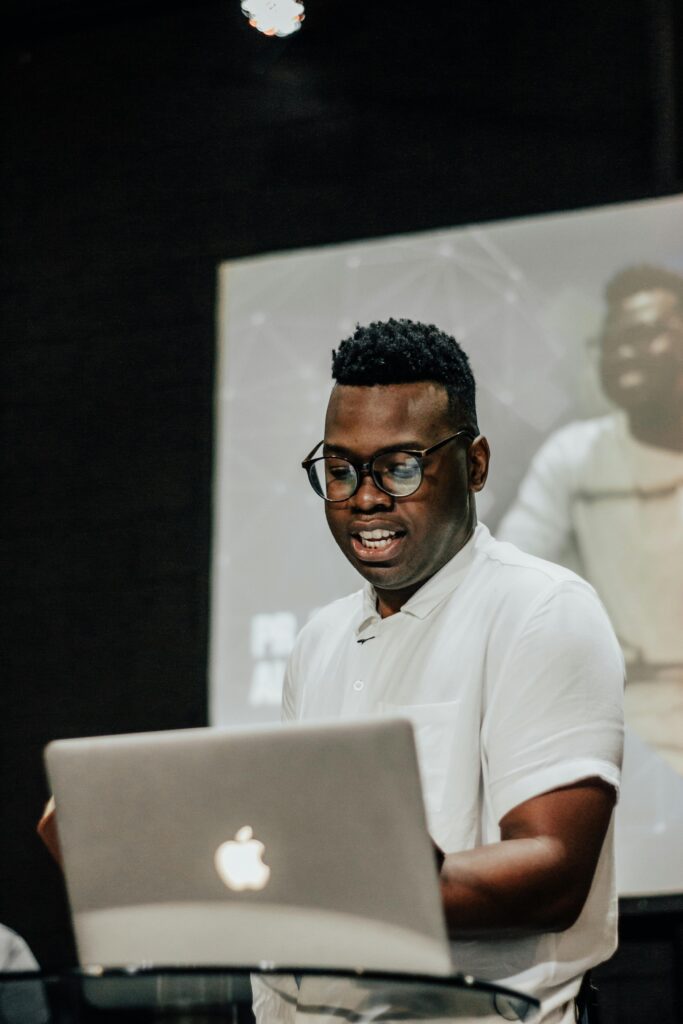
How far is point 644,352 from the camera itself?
2996 mm

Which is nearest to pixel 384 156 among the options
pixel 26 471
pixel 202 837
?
pixel 26 471

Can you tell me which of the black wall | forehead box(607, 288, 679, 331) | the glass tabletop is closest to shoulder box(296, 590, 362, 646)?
the glass tabletop

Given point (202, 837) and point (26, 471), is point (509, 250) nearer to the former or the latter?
point (26, 471)

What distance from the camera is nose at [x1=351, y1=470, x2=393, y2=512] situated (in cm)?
177

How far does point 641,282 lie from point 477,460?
4.48ft

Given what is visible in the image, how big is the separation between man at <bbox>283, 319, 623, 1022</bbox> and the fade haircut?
1268 millimetres

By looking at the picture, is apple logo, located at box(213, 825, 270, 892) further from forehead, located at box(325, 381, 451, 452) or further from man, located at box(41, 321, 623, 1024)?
forehead, located at box(325, 381, 451, 452)

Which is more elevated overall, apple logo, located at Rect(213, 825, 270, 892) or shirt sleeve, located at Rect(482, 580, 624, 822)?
shirt sleeve, located at Rect(482, 580, 624, 822)

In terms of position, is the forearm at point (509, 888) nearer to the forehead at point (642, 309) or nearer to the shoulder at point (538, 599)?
the shoulder at point (538, 599)

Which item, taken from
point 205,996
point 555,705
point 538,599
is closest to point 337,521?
point 538,599

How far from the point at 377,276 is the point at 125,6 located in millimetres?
1279

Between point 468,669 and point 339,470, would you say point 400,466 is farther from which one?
point 468,669

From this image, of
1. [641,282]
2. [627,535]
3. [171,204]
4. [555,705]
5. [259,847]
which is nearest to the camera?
[259,847]

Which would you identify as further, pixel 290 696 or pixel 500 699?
pixel 290 696
